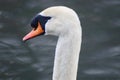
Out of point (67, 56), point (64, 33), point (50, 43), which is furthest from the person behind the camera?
point (50, 43)

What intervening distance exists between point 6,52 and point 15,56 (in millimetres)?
200

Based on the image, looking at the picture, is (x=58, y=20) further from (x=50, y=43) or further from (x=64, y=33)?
(x=50, y=43)

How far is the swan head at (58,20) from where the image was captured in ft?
17.6

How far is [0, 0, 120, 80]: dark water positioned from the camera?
934 cm

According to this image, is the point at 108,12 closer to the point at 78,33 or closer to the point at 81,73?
the point at 81,73

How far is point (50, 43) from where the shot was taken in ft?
32.8

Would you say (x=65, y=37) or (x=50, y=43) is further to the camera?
(x=50, y=43)

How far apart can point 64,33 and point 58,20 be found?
0.50 feet

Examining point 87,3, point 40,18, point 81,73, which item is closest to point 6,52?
point 81,73

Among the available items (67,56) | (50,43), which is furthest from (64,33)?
(50,43)

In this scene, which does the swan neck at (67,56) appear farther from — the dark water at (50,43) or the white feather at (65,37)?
the dark water at (50,43)

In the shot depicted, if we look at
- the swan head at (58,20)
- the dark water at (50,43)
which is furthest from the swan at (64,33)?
the dark water at (50,43)

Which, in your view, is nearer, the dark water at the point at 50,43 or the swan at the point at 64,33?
the swan at the point at 64,33

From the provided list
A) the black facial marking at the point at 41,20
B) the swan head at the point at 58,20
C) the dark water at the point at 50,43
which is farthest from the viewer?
the dark water at the point at 50,43
